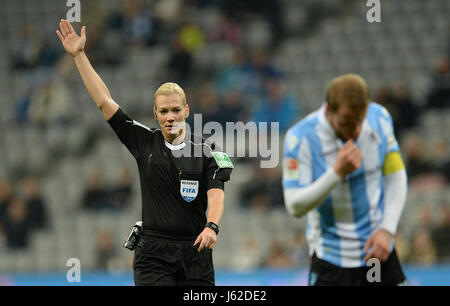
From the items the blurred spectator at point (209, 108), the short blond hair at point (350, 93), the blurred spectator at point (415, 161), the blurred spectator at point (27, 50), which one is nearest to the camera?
the short blond hair at point (350, 93)

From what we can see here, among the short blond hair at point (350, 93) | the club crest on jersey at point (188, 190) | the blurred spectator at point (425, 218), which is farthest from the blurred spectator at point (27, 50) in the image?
the short blond hair at point (350, 93)

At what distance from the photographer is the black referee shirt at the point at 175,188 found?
4.64m

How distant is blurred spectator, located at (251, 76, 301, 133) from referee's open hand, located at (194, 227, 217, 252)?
897cm

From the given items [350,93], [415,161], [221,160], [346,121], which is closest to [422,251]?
[415,161]

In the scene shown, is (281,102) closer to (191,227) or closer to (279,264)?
(279,264)

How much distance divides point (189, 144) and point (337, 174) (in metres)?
1.31

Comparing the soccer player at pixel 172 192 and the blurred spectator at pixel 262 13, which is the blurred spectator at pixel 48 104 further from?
the soccer player at pixel 172 192

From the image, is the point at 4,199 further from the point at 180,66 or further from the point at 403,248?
the point at 403,248

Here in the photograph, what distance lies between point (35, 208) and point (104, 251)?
172cm

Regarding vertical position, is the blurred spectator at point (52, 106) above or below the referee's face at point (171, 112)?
above

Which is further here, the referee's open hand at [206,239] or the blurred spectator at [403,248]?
the blurred spectator at [403,248]

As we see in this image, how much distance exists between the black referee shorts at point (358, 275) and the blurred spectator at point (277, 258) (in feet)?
23.3

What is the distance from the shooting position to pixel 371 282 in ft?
13.5

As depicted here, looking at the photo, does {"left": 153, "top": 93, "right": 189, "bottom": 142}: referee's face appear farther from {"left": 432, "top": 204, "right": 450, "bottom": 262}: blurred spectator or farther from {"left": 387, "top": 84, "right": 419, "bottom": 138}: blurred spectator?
{"left": 387, "top": 84, "right": 419, "bottom": 138}: blurred spectator
